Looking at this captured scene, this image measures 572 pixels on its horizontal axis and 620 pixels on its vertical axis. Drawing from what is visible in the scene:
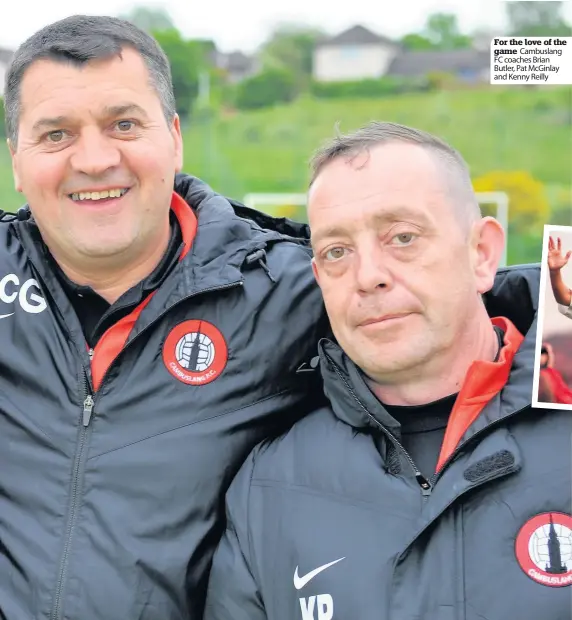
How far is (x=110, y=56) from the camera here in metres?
2.46

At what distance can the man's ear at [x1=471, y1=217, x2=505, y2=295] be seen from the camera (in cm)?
220

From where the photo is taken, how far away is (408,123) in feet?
83.6

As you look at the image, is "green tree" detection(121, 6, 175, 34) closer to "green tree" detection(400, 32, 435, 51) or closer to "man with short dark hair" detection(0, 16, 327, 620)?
"green tree" detection(400, 32, 435, 51)

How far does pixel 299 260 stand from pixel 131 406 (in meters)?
0.65

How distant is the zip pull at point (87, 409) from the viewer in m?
2.27

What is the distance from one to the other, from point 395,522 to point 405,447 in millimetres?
208

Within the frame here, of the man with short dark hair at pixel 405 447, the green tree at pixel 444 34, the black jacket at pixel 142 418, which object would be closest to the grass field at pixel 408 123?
the green tree at pixel 444 34

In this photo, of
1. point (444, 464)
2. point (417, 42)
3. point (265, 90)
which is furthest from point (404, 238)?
point (417, 42)

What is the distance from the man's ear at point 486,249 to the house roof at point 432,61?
1241 inches

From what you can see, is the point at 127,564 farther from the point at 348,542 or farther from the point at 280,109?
the point at 280,109

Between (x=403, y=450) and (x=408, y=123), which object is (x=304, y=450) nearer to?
(x=403, y=450)

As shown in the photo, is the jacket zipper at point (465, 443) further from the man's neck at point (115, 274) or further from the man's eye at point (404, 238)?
the man's neck at point (115, 274)

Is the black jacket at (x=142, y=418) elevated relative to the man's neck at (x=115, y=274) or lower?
lower

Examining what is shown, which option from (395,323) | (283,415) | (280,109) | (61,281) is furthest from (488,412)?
(280,109)
